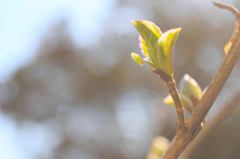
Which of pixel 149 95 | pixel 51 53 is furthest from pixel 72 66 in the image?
pixel 149 95

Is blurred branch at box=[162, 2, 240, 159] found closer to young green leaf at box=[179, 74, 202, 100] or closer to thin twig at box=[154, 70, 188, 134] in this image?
thin twig at box=[154, 70, 188, 134]

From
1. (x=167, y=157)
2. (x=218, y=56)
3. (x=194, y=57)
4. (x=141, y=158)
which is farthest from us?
(x=194, y=57)

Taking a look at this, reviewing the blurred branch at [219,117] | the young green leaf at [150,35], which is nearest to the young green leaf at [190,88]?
the young green leaf at [150,35]

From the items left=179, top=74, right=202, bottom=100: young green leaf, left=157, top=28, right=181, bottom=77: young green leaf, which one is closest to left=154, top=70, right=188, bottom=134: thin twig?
left=157, top=28, right=181, bottom=77: young green leaf

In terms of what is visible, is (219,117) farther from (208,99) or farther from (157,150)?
(208,99)

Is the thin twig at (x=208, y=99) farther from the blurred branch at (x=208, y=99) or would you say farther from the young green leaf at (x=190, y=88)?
the young green leaf at (x=190, y=88)

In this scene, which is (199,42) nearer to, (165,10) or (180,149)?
(165,10)

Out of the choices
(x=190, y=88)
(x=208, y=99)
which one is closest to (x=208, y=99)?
(x=208, y=99)
